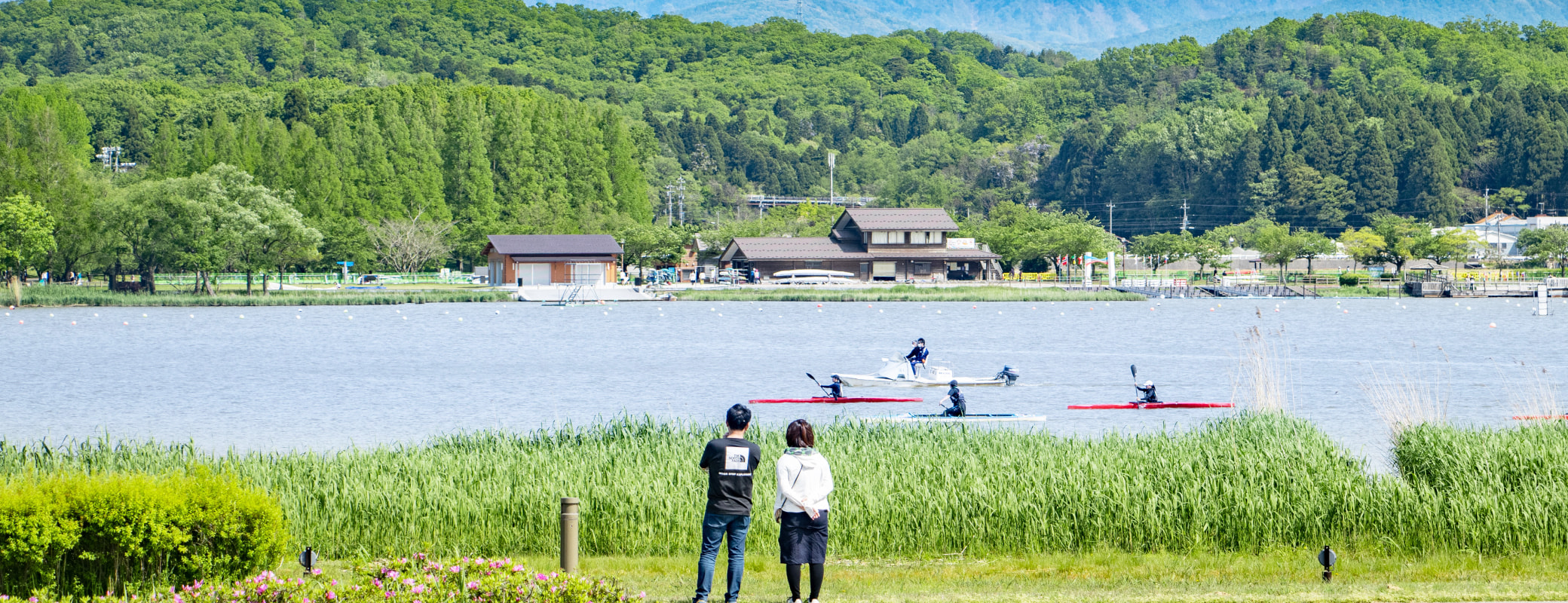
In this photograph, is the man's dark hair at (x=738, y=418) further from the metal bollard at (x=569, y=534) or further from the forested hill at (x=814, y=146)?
the forested hill at (x=814, y=146)

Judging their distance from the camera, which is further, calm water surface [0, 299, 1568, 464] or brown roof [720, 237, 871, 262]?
brown roof [720, 237, 871, 262]

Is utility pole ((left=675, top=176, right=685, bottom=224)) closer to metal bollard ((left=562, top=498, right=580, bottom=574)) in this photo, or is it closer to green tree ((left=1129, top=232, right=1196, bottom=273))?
green tree ((left=1129, top=232, right=1196, bottom=273))

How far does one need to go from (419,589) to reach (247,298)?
2858 inches

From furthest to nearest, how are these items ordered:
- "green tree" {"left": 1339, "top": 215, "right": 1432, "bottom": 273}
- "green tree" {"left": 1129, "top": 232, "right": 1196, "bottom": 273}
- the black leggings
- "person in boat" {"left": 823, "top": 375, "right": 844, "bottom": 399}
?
"green tree" {"left": 1129, "top": 232, "right": 1196, "bottom": 273} < "green tree" {"left": 1339, "top": 215, "right": 1432, "bottom": 273} < "person in boat" {"left": 823, "top": 375, "right": 844, "bottom": 399} < the black leggings

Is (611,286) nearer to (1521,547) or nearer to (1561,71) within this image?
(1521,547)

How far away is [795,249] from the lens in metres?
102

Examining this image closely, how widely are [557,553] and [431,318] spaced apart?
58.3 metres

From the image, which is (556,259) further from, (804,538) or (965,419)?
(804,538)

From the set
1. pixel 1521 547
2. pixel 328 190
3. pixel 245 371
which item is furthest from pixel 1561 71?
pixel 1521 547

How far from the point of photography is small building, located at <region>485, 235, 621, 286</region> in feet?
302

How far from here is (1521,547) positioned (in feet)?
40.5

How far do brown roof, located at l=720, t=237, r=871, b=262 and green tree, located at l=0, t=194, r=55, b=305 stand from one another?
4537 centimetres

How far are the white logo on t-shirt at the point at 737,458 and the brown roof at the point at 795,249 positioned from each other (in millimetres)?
89910

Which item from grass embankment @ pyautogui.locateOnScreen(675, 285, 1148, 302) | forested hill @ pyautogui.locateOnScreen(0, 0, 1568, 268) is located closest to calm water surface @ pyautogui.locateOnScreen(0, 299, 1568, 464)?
grass embankment @ pyautogui.locateOnScreen(675, 285, 1148, 302)
